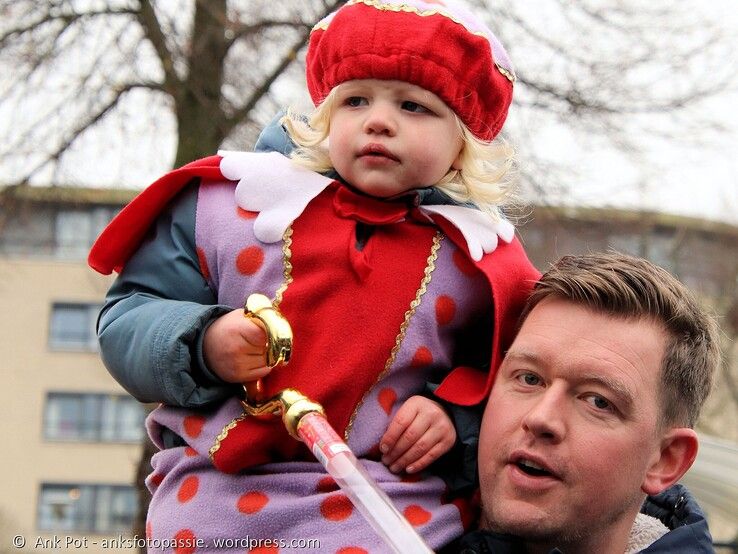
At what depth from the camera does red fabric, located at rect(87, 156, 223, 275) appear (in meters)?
2.25

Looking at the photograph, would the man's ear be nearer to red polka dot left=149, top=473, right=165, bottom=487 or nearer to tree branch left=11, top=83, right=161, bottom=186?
red polka dot left=149, top=473, right=165, bottom=487

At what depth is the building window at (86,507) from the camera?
35.5 metres

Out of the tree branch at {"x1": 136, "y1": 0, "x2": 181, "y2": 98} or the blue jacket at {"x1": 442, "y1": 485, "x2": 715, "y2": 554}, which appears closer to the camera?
the blue jacket at {"x1": 442, "y1": 485, "x2": 715, "y2": 554}

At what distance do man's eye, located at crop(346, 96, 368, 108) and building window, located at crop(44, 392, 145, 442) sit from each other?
117 ft

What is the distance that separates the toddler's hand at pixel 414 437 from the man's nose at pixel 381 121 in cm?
51

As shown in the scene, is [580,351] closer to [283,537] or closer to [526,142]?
[283,537]

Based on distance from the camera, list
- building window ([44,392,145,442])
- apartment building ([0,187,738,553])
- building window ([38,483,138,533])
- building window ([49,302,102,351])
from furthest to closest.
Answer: building window ([49,302,102,351]) < building window ([44,392,145,442]) < apartment building ([0,187,738,553]) < building window ([38,483,138,533])

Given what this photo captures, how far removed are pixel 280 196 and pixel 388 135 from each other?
25cm

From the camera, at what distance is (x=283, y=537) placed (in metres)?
2.11

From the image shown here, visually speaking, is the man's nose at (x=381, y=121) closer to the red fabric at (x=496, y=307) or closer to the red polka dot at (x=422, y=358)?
the red fabric at (x=496, y=307)

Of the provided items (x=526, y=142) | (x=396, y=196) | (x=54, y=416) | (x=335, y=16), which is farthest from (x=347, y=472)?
(x=54, y=416)

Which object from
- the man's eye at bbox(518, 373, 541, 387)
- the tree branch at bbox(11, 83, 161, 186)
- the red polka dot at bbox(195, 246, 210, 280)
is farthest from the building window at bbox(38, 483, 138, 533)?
the man's eye at bbox(518, 373, 541, 387)

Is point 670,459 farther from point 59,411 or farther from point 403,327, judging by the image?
point 59,411

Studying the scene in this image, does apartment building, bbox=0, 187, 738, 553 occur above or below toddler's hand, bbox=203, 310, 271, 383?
below
